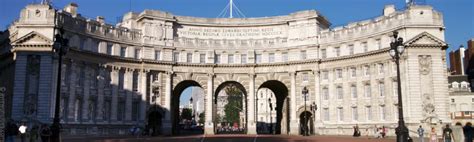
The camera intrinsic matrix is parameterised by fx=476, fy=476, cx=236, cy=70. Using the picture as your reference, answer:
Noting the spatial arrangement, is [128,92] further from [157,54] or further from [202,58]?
[202,58]

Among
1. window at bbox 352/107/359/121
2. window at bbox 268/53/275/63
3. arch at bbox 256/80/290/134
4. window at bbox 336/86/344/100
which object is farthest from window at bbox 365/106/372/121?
window at bbox 268/53/275/63

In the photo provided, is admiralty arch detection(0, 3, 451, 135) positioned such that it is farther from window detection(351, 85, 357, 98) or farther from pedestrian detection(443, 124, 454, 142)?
pedestrian detection(443, 124, 454, 142)

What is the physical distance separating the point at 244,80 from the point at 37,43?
87.8 feet

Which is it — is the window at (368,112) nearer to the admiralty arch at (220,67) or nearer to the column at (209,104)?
the admiralty arch at (220,67)

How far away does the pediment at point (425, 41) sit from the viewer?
171ft

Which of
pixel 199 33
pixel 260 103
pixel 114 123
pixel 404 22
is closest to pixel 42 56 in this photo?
pixel 114 123

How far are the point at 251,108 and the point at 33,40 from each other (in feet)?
92.2

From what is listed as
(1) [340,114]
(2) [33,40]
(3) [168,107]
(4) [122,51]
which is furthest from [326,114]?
(2) [33,40]

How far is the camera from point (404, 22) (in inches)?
2096

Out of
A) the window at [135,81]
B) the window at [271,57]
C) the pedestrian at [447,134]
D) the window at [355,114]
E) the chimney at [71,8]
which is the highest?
the chimney at [71,8]

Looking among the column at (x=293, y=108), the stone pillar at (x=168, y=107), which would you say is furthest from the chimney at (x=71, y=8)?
the column at (x=293, y=108)

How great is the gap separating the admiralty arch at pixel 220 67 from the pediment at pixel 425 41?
110 mm

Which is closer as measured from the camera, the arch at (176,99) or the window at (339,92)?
the window at (339,92)

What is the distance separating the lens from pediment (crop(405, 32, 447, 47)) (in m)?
52.1
